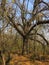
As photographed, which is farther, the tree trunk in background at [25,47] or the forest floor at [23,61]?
the tree trunk in background at [25,47]

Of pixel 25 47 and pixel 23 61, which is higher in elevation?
pixel 25 47

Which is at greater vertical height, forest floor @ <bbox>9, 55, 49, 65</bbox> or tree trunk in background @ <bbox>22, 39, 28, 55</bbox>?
tree trunk in background @ <bbox>22, 39, 28, 55</bbox>

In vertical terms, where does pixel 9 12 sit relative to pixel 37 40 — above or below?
above

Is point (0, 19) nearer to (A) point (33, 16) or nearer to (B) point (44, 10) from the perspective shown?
(A) point (33, 16)

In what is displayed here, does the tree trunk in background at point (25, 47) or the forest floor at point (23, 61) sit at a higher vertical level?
the tree trunk in background at point (25, 47)

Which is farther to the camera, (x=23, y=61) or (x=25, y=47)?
(x=25, y=47)

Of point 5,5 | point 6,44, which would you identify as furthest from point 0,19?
point 6,44

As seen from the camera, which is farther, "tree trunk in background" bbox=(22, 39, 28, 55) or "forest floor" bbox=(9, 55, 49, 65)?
"tree trunk in background" bbox=(22, 39, 28, 55)

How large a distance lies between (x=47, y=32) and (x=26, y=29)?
64.4 inches

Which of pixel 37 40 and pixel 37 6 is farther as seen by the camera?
pixel 37 40

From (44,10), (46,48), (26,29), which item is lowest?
(46,48)

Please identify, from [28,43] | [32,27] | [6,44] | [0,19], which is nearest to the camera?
[0,19]

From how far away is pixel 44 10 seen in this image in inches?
775

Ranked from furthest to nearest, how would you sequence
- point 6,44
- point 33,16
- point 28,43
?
1. point 28,43
2. point 33,16
3. point 6,44
